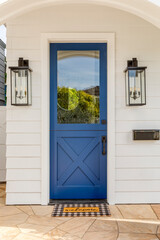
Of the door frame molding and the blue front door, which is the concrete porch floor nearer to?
the door frame molding

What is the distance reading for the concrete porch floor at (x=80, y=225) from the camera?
226 cm

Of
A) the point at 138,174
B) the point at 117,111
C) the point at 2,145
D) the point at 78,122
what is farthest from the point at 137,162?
the point at 2,145

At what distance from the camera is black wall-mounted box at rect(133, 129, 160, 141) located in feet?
10.0

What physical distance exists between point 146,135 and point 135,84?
28.2 inches

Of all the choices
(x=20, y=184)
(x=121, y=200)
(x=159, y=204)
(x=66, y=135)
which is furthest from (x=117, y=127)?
(x=20, y=184)

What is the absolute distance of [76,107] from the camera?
10.8 ft

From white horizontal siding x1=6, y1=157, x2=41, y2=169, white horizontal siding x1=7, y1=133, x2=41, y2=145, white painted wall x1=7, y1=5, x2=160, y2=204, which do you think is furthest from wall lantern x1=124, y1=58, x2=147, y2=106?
white horizontal siding x1=6, y1=157, x2=41, y2=169

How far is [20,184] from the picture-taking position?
3.09m

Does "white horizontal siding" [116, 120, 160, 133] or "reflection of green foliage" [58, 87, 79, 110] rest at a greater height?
"reflection of green foliage" [58, 87, 79, 110]

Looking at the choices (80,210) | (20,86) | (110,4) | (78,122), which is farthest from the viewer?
(78,122)

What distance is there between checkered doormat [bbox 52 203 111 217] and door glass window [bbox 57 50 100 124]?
1.17m

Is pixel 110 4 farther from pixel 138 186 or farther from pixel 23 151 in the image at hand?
pixel 138 186

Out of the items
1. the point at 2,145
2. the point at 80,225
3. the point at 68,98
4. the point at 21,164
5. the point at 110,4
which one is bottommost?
the point at 80,225

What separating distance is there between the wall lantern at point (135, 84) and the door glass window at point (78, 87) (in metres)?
0.49
